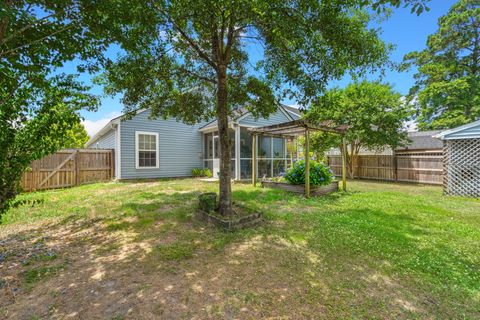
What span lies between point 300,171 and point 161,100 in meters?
5.17

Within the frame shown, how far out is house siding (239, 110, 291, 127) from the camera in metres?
11.7

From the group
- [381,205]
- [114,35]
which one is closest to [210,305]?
[114,35]

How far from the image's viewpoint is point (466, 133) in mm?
8211

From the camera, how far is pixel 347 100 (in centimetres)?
1312

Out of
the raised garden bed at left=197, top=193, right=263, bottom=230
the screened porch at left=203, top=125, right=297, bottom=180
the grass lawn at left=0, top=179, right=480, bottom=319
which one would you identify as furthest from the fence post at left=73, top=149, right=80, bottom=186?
the raised garden bed at left=197, top=193, right=263, bottom=230

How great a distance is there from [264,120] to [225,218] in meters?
9.15

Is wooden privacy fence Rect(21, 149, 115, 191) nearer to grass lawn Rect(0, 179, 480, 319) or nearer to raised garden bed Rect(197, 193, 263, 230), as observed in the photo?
grass lawn Rect(0, 179, 480, 319)

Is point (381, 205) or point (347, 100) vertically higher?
point (347, 100)

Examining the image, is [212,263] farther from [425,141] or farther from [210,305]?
[425,141]

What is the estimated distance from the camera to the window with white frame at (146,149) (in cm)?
1184

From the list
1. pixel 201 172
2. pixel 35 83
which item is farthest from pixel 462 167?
pixel 35 83

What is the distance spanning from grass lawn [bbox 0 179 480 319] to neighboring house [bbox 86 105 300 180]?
20.3ft

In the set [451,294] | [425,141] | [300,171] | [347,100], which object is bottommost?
[451,294]

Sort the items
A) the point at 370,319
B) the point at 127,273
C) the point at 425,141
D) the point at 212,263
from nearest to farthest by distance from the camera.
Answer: the point at 370,319 → the point at 127,273 → the point at 212,263 → the point at 425,141
